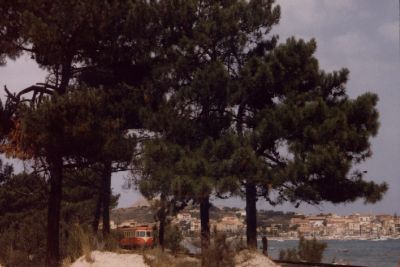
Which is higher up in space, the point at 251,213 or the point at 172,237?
the point at 251,213

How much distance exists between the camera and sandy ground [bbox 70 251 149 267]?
1492cm

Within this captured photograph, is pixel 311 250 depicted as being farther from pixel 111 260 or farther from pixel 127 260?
pixel 111 260

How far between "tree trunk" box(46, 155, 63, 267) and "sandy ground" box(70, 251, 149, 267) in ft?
2.86

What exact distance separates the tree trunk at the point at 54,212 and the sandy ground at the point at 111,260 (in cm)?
87

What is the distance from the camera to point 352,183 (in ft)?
59.6

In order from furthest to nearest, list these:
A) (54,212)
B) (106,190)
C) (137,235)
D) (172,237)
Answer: (137,235), (172,237), (106,190), (54,212)

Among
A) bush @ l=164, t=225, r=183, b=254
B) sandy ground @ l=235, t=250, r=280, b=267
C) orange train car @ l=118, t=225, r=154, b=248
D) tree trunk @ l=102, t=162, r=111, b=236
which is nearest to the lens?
sandy ground @ l=235, t=250, r=280, b=267

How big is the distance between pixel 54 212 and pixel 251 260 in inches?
239

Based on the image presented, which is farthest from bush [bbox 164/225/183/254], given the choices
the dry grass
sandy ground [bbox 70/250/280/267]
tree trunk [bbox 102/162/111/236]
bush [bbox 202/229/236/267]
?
bush [bbox 202/229/236/267]

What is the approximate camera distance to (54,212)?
1617 cm

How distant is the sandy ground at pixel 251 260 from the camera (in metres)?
16.0

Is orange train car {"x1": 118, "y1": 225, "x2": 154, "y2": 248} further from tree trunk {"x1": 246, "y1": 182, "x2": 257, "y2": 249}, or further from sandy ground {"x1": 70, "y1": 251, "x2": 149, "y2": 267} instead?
sandy ground {"x1": 70, "y1": 251, "x2": 149, "y2": 267}

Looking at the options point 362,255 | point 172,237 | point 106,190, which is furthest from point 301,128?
point 362,255

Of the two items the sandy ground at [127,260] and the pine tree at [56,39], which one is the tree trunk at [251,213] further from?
the pine tree at [56,39]
